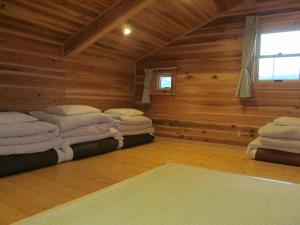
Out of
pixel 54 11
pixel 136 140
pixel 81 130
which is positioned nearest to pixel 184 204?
pixel 81 130

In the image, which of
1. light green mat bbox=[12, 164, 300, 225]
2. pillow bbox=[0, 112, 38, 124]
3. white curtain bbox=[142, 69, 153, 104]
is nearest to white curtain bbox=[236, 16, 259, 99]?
white curtain bbox=[142, 69, 153, 104]

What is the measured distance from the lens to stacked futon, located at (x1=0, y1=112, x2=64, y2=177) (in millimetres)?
2776

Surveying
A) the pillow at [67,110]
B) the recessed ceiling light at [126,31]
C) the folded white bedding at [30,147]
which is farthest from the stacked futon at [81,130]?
the recessed ceiling light at [126,31]

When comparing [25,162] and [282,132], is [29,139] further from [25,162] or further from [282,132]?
[282,132]

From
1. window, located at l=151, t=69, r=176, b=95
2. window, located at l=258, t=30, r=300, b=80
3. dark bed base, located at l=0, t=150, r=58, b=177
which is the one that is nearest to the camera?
dark bed base, located at l=0, t=150, r=58, b=177

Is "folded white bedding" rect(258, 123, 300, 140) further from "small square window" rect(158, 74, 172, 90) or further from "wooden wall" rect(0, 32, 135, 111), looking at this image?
"wooden wall" rect(0, 32, 135, 111)

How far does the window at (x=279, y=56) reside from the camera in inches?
171

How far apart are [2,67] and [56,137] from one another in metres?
1.21

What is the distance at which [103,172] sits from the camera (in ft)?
9.73

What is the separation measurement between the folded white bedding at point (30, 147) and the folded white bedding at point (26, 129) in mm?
114

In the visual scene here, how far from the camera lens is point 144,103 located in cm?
583

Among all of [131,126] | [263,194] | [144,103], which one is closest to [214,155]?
[131,126]

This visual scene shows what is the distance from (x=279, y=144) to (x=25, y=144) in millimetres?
3194

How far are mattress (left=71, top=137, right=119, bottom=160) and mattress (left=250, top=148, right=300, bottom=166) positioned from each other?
2.04m
